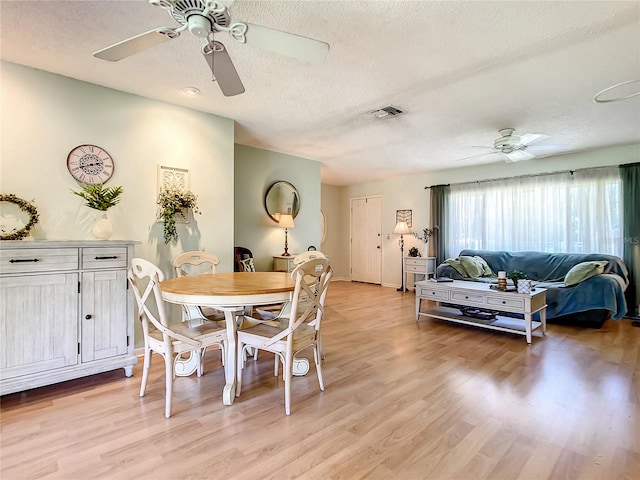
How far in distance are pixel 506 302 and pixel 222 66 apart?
3599 mm

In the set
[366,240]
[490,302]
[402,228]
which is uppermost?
[402,228]

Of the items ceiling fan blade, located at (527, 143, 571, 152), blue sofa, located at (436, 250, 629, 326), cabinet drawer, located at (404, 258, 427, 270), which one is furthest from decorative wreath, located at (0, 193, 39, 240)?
cabinet drawer, located at (404, 258, 427, 270)

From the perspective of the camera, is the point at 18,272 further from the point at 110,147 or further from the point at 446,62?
the point at 446,62

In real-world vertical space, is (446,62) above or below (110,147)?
above

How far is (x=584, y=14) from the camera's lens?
6.49 ft

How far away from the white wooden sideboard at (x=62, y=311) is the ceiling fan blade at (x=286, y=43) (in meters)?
1.89

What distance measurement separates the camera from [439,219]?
669 centimetres

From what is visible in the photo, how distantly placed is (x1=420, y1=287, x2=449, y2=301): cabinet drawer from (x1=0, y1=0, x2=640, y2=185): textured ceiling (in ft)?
6.63

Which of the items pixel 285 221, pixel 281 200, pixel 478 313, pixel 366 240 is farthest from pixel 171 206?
pixel 366 240

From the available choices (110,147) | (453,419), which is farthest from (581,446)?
(110,147)

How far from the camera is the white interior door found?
7.89 m

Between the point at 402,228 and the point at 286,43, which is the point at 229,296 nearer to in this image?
the point at 286,43

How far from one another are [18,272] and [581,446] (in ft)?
11.7

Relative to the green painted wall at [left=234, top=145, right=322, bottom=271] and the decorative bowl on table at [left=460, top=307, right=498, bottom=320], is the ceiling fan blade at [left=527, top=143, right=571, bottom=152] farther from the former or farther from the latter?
the green painted wall at [left=234, top=145, right=322, bottom=271]
